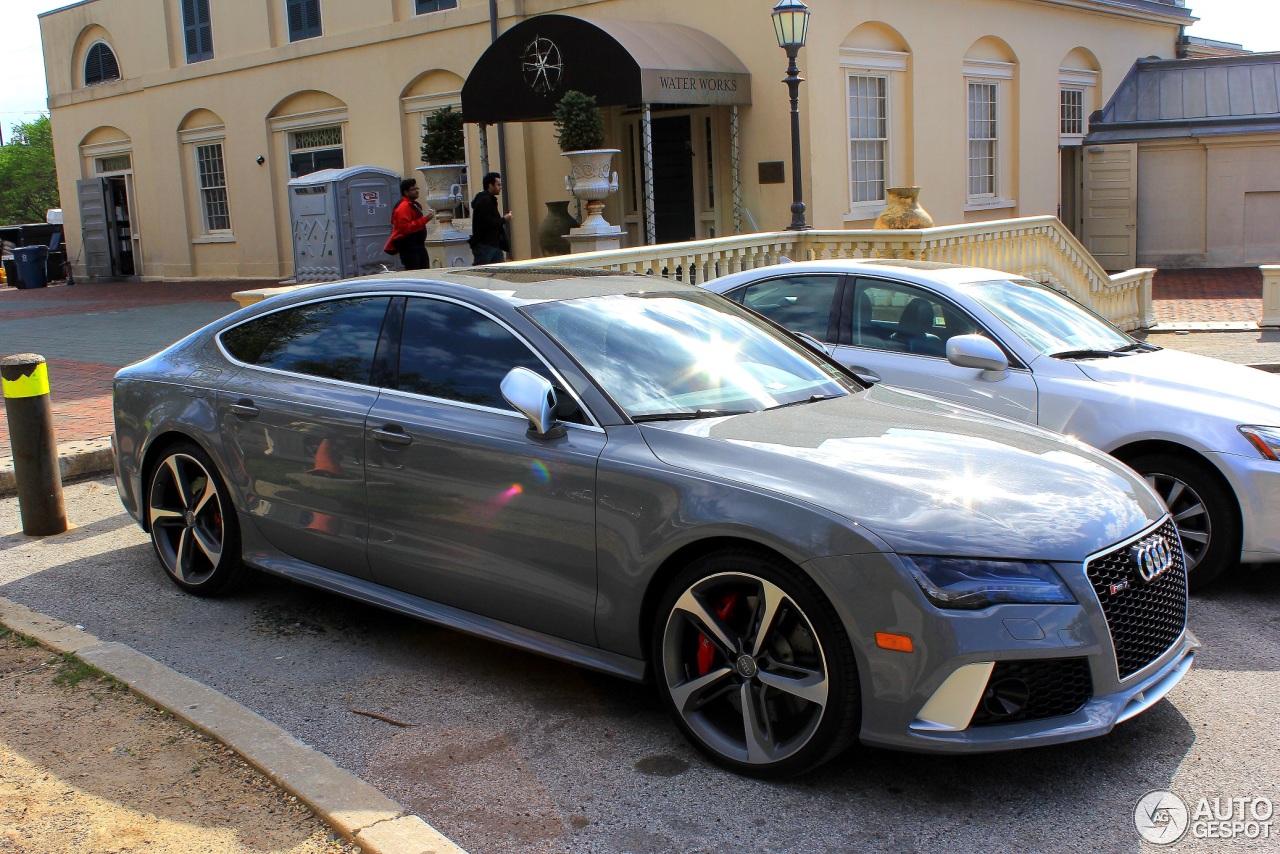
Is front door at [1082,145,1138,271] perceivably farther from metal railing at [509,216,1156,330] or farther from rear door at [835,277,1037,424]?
rear door at [835,277,1037,424]

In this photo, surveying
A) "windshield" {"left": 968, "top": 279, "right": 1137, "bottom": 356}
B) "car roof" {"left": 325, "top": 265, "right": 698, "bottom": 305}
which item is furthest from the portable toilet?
"car roof" {"left": 325, "top": 265, "right": 698, "bottom": 305}

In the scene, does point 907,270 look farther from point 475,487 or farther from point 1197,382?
point 475,487

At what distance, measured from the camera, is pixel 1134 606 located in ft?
12.2

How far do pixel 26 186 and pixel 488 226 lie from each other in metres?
81.7

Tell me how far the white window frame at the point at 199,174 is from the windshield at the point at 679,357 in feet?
75.5

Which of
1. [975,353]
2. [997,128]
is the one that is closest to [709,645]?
[975,353]

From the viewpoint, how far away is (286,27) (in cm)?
2398

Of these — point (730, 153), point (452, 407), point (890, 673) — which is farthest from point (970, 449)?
point (730, 153)

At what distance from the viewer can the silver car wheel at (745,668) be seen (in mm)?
3643

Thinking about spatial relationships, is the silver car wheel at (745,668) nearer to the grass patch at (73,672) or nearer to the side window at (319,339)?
the side window at (319,339)

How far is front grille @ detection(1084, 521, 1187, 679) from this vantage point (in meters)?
3.61

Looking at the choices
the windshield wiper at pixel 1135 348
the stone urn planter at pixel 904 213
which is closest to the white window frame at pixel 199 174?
the stone urn planter at pixel 904 213

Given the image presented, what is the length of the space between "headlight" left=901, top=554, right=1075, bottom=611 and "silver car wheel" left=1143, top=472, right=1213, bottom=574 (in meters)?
2.28

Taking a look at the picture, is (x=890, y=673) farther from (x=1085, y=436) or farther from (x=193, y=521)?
(x=193, y=521)
